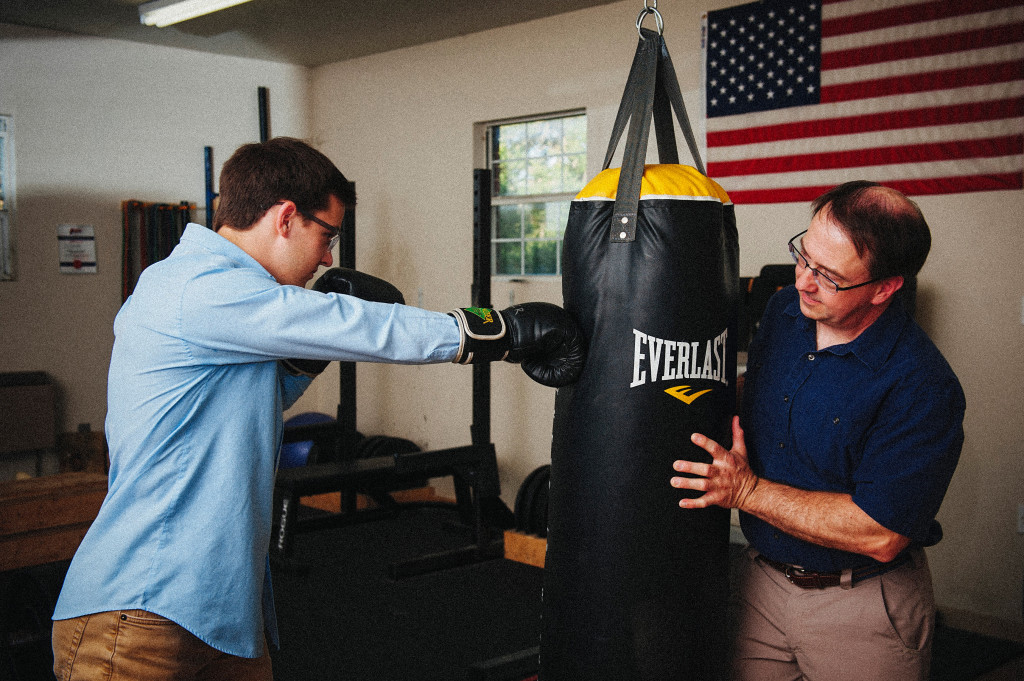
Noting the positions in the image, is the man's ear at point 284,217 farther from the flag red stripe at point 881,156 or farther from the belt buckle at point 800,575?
the flag red stripe at point 881,156

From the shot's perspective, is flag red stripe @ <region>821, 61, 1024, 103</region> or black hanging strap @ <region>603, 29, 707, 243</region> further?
flag red stripe @ <region>821, 61, 1024, 103</region>

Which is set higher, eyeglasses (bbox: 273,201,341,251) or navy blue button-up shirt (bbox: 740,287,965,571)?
eyeglasses (bbox: 273,201,341,251)

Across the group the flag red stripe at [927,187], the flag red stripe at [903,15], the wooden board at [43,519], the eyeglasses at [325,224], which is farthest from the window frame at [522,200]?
Result: the eyeglasses at [325,224]

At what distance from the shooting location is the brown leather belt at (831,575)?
1747mm

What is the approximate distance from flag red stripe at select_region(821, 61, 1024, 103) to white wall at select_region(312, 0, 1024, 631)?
537 millimetres

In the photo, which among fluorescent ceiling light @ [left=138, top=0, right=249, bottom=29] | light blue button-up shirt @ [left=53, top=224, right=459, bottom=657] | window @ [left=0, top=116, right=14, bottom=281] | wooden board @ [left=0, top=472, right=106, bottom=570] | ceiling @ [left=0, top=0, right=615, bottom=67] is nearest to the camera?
light blue button-up shirt @ [left=53, top=224, right=459, bottom=657]

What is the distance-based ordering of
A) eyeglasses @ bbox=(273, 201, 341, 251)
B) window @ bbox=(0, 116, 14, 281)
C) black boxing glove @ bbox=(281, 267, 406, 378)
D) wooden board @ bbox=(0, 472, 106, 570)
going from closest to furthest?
1. eyeglasses @ bbox=(273, 201, 341, 251)
2. black boxing glove @ bbox=(281, 267, 406, 378)
3. wooden board @ bbox=(0, 472, 106, 570)
4. window @ bbox=(0, 116, 14, 281)

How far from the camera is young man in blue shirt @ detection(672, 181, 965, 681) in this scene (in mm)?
1626

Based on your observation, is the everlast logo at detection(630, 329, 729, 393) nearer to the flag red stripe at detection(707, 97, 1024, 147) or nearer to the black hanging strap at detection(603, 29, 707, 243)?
the black hanging strap at detection(603, 29, 707, 243)

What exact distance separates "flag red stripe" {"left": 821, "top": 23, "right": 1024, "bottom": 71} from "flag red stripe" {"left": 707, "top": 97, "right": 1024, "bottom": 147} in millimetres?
266

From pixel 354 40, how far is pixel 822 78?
352 cm

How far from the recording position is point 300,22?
5.80m

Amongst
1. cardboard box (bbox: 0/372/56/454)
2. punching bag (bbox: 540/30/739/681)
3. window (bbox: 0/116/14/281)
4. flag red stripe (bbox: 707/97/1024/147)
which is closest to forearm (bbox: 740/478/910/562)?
punching bag (bbox: 540/30/739/681)

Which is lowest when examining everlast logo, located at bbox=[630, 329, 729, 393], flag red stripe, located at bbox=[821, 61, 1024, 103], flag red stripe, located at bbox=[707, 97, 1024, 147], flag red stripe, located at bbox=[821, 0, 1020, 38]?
everlast logo, located at bbox=[630, 329, 729, 393]
